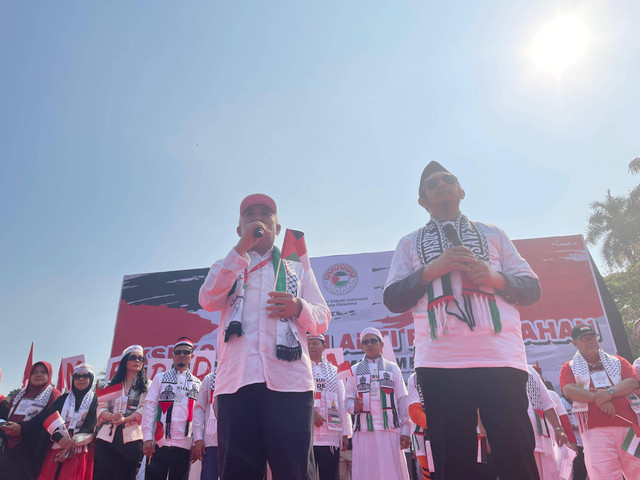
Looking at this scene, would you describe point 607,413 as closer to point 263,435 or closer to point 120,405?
point 263,435

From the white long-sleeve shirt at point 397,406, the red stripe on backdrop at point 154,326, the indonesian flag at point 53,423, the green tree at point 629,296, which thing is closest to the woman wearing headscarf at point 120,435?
the indonesian flag at point 53,423

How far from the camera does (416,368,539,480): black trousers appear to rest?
1.69 m

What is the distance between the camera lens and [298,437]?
1.89m

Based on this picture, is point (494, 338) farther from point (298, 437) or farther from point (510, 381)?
point (298, 437)

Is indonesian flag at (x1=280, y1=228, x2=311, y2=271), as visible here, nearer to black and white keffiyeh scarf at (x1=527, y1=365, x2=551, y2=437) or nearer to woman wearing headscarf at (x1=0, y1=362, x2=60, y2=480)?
black and white keffiyeh scarf at (x1=527, y1=365, x2=551, y2=437)

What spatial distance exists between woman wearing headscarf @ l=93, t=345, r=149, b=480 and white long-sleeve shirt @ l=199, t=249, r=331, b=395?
13.1ft

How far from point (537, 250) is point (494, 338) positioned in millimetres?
11528

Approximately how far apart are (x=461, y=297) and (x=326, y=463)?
4069 millimetres

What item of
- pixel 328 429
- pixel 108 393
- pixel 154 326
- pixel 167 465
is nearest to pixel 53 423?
pixel 108 393

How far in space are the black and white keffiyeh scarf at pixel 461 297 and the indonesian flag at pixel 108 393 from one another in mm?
4934

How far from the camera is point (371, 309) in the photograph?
1191 cm

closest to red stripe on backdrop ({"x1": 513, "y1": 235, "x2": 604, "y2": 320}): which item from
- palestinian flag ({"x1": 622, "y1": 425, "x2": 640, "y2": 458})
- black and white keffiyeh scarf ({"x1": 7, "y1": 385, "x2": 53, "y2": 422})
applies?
palestinian flag ({"x1": 622, "y1": 425, "x2": 640, "y2": 458})

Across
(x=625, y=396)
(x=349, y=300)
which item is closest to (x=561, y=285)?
(x=349, y=300)

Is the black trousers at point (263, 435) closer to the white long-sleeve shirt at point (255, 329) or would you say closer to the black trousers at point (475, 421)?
the white long-sleeve shirt at point (255, 329)
